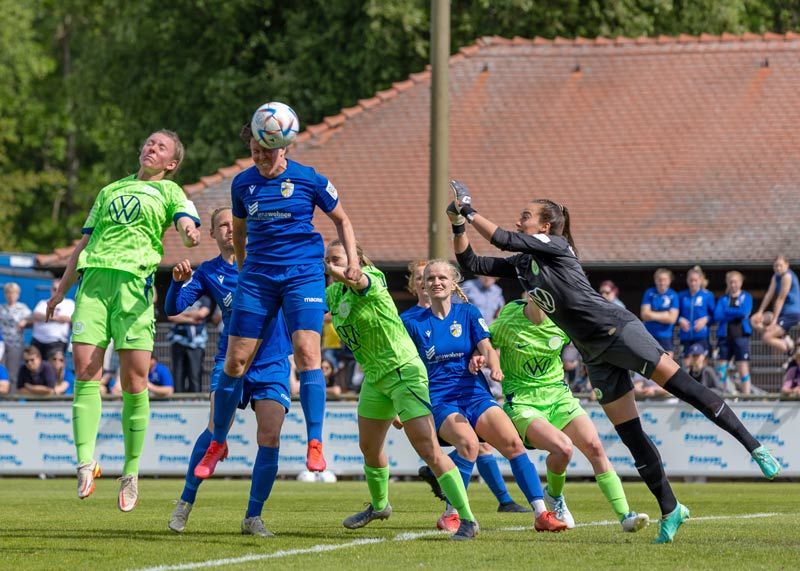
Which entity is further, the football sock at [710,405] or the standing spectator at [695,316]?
the standing spectator at [695,316]

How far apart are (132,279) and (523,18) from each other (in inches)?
1051

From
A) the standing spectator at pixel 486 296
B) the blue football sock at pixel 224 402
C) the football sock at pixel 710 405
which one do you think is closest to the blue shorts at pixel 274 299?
the blue football sock at pixel 224 402

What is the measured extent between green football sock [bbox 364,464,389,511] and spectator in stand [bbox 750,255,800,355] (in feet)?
35.0

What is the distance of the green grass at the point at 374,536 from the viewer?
26.4ft

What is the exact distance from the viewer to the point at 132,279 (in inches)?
378

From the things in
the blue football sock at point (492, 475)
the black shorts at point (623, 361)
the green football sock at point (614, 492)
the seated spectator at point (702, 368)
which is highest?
the black shorts at point (623, 361)

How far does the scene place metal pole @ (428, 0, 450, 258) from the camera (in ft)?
55.1

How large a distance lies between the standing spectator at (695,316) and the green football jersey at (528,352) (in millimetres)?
8798

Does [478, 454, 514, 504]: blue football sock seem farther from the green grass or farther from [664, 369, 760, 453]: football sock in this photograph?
[664, 369, 760, 453]: football sock

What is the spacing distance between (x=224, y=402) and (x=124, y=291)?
3.18 ft

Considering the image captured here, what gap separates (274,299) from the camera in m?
9.18

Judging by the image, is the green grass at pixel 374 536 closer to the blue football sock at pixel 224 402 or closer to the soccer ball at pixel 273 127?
the blue football sock at pixel 224 402

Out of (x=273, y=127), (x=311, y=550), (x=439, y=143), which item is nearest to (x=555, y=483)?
(x=311, y=550)

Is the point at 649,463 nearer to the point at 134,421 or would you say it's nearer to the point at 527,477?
the point at 527,477
